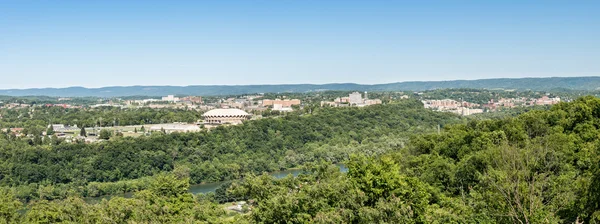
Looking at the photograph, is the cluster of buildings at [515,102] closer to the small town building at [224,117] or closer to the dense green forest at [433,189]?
the small town building at [224,117]

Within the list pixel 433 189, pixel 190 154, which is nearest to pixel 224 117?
pixel 190 154

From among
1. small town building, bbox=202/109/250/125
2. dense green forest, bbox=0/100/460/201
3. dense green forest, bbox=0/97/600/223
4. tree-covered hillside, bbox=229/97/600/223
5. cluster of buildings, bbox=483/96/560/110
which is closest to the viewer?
tree-covered hillside, bbox=229/97/600/223

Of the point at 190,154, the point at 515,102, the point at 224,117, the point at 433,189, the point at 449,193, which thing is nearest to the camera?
the point at 433,189

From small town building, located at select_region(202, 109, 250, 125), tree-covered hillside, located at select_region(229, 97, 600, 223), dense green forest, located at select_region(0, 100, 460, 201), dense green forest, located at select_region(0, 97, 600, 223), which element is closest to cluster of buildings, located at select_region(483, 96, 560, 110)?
small town building, located at select_region(202, 109, 250, 125)

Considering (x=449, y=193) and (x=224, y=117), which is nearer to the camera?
(x=449, y=193)

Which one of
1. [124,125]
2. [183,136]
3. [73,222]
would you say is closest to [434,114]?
[183,136]

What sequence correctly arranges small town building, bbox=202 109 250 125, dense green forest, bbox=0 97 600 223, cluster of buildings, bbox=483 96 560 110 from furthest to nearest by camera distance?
cluster of buildings, bbox=483 96 560 110 → small town building, bbox=202 109 250 125 → dense green forest, bbox=0 97 600 223

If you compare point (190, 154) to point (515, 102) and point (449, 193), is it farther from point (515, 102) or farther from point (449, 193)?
point (515, 102)

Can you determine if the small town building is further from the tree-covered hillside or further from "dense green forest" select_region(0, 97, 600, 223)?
the tree-covered hillside

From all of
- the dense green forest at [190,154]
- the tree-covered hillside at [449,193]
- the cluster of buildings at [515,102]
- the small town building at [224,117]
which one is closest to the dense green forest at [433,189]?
the tree-covered hillside at [449,193]

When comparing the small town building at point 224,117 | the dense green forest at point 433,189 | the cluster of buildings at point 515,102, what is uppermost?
the dense green forest at point 433,189

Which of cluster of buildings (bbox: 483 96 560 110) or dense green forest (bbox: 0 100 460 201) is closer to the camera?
dense green forest (bbox: 0 100 460 201)

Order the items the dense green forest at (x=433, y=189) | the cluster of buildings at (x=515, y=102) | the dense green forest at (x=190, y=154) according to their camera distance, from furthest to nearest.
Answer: the cluster of buildings at (x=515, y=102) → the dense green forest at (x=190, y=154) → the dense green forest at (x=433, y=189)

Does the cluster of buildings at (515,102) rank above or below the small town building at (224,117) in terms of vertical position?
below
